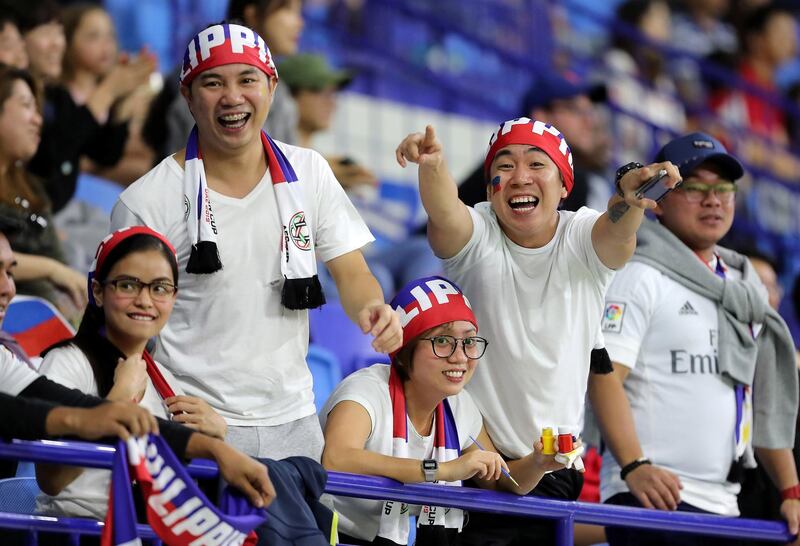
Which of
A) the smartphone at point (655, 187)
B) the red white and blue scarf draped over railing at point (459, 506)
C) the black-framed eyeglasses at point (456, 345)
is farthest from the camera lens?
the black-framed eyeglasses at point (456, 345)

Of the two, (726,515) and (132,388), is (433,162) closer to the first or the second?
(132,388)

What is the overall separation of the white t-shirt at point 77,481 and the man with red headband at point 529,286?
1.15 metres

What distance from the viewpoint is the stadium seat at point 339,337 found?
693cm

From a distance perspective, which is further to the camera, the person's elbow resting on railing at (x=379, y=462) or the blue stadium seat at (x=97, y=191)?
the blue stadium seat at (x=97, y=191)

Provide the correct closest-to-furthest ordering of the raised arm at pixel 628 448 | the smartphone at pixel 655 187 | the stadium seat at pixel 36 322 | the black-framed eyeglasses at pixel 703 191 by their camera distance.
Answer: the smartphone at pixel 655 187 < the raised arm at pixel 628 448 < the stadium seat at pixel 36 322 < the black-framed eyeglasses at pixel 703 191

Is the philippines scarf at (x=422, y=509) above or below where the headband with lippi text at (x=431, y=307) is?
below

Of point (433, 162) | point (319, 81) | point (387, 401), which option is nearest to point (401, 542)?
point (387, 401)

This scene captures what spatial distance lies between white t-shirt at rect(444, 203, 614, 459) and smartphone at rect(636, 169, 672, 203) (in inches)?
13.3

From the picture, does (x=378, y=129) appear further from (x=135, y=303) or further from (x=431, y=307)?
(x=135, y=303)

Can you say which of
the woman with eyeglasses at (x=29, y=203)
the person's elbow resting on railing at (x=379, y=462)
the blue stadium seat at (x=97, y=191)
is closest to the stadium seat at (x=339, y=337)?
the blue stadium seat at (x=97, y=191)

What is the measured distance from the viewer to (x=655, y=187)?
4051 millimetres

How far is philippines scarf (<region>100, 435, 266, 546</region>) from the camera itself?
314 cm

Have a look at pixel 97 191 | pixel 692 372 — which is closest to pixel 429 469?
pixel 692 372

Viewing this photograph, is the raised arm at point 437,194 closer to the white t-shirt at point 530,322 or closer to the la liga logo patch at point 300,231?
the white t-shirt at point 530,322
